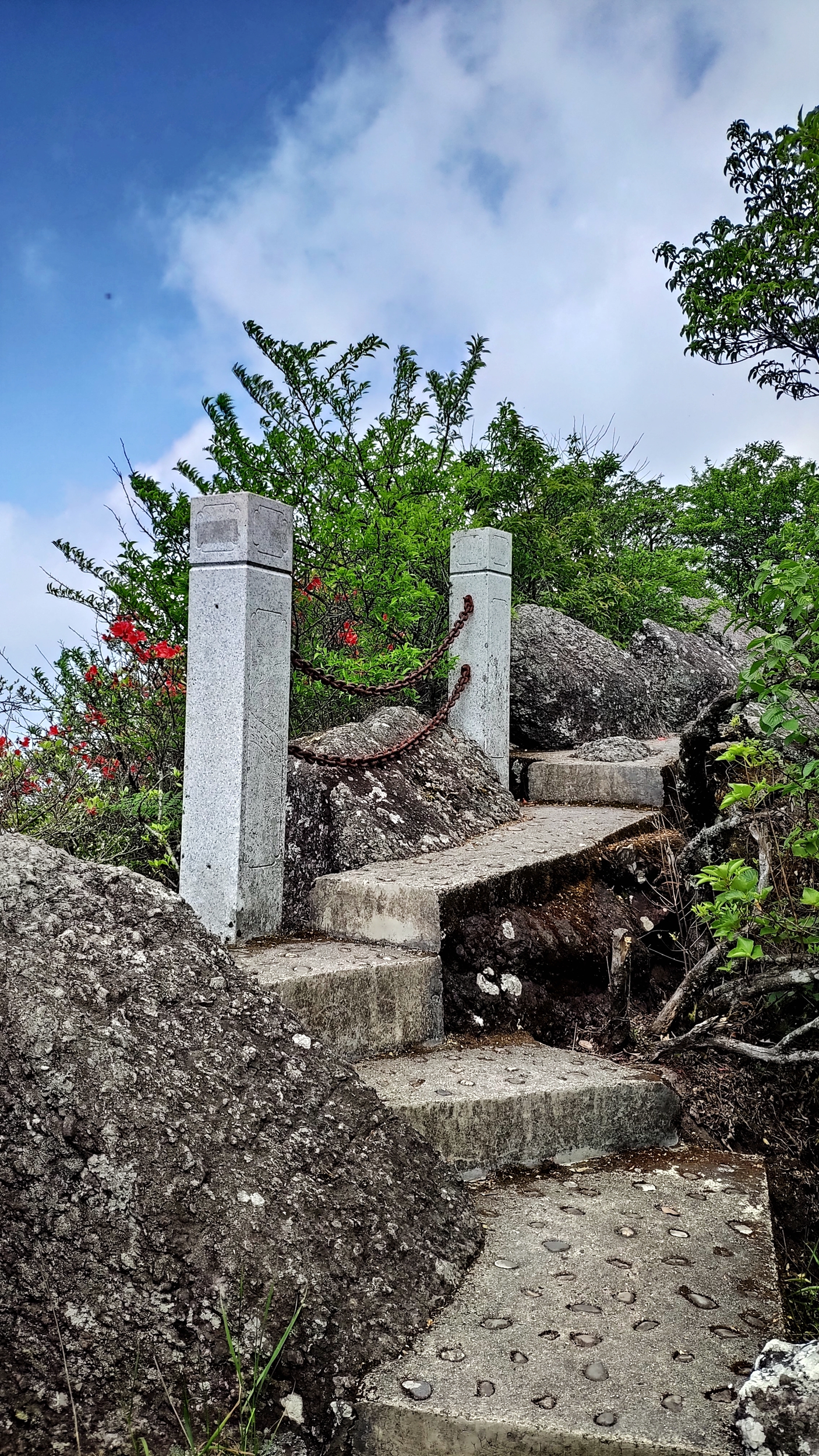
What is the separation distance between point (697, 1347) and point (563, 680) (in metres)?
6.63

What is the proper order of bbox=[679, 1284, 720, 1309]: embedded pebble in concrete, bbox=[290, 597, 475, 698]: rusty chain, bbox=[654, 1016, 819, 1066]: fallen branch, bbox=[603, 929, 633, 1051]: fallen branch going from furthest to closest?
bbox=[290, 597, 475, 698]: rusty chain → bbox=[603, 929, 633, 1051]: fallen branch → bbox=[654, 1016, 819, 1066]: fallen branch → bbox=[679, 1284, 720, 1309]: embedded pebble in concrete

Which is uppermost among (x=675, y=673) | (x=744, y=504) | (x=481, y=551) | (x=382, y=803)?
(x=744, y=504)

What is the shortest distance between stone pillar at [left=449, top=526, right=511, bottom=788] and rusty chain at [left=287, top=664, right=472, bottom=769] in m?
0.07

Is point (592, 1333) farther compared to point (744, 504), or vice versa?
point (744, 504)

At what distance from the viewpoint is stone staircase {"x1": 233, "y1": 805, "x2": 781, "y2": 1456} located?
2113 mm

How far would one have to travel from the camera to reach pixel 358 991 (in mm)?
3977

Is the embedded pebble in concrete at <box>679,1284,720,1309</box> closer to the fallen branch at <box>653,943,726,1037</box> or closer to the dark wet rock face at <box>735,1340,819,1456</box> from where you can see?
the dark wet rock face at <box>735,1340,819,1456</box>

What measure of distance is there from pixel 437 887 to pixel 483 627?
9.48ft

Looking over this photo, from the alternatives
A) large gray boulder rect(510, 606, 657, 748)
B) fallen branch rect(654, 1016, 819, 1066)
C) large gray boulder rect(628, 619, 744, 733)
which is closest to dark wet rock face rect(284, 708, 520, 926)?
fallen branch rect(654, 1016, 819, 1066)

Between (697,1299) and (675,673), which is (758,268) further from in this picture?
(697,1299)

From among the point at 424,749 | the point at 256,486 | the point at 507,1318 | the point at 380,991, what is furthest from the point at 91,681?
the point at 507,1318

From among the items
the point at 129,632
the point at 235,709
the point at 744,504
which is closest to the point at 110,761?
the point at 129,632

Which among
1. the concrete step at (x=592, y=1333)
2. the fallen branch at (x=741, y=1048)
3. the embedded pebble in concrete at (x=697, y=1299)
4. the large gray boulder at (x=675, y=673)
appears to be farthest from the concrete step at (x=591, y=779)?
the embedded pebble in concrete at (x=697, y=1299)

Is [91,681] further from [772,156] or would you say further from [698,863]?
[772,156]
